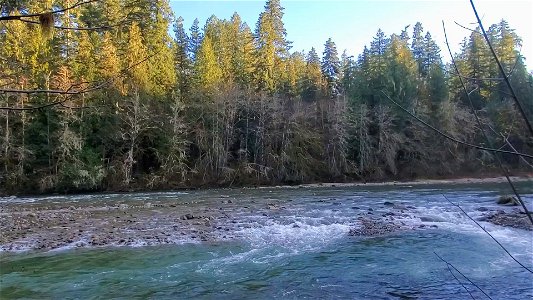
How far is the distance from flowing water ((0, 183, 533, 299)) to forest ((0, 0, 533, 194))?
20507 mm

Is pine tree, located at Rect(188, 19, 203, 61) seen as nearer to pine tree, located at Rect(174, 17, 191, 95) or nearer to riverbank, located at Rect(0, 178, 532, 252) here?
pine tree, located at Rect(174, 17, 191, 95)

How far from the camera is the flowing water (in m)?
7.38

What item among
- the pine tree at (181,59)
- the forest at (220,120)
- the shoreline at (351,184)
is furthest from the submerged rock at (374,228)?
the pine tree at (181,59)

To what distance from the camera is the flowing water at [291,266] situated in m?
7.38

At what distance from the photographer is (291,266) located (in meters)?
9.05

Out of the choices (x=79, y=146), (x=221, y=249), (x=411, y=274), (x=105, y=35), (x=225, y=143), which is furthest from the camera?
(x=225, y=143)

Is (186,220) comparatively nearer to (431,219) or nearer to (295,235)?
(295,235)

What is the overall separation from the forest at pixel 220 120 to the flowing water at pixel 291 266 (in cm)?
2051

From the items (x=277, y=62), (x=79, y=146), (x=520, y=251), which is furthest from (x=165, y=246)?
(x=277, y=62)

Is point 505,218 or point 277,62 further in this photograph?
point 277,62

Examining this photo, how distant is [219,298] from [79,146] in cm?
2833

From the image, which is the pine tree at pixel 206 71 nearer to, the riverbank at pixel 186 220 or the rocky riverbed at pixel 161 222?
the riverbank at pixel 186 220

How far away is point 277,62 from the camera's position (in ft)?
156

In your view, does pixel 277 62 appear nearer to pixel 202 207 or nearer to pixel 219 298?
pixel 202 207
